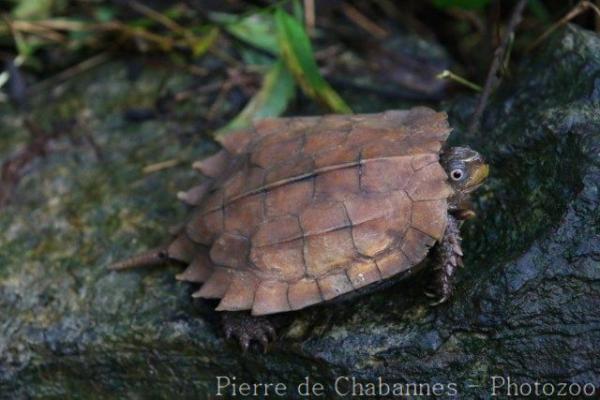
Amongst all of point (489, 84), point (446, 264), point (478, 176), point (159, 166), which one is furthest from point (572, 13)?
point (159, 166)

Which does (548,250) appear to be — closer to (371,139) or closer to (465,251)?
(465,251)

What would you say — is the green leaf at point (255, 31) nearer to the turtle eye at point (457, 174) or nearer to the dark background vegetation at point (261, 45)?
the dark background vegetation at point (261, 45)

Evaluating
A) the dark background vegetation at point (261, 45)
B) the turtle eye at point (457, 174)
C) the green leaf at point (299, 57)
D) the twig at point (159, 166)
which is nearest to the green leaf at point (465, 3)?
the dark background vegetation at point (261, 45)

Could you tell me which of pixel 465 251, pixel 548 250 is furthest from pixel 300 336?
pixel 548 250

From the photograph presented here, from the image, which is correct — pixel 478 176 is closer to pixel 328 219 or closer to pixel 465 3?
pixel 328 219

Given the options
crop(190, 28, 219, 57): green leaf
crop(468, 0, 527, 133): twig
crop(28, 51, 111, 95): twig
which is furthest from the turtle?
crop(28, 51, 111, 95): twig

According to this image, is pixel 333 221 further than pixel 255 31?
No
